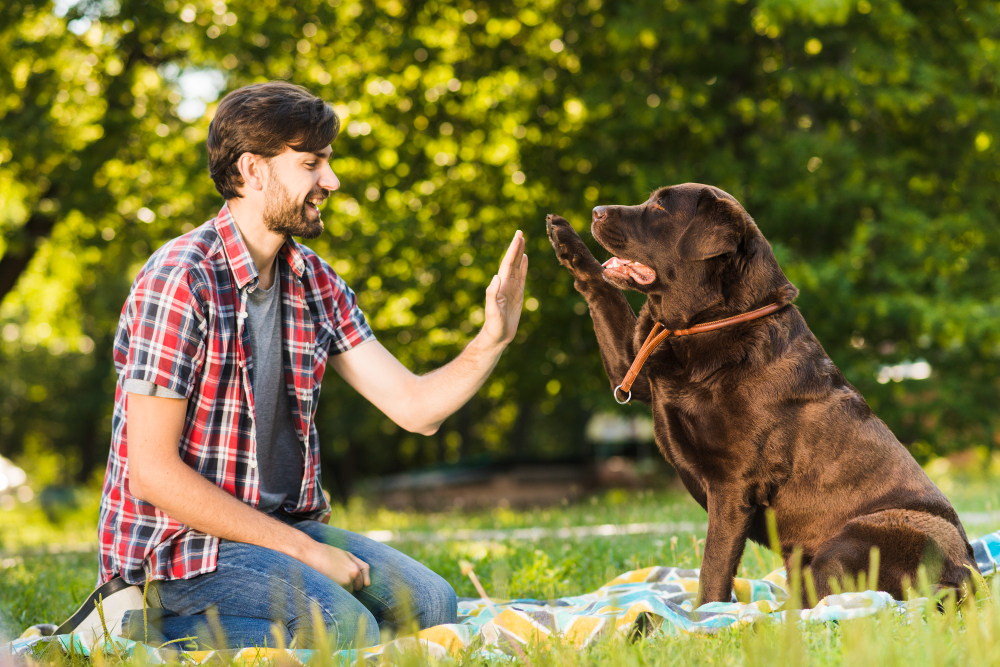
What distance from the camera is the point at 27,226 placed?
34.8ft

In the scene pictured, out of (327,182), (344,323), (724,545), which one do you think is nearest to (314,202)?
(327,182)

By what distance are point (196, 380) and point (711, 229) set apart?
6.15 feet

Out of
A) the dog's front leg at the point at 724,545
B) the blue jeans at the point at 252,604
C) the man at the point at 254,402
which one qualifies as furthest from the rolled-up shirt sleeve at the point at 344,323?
the dog's front leg at the point at 724,545

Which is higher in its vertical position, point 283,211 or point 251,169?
point 251,169

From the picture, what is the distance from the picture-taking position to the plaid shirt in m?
2.65

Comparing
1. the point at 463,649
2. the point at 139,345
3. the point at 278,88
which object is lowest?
the point at 463,649

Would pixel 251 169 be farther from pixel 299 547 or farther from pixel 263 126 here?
pixel 299 547

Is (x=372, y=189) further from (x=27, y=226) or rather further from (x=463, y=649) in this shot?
(x=463, y=649)

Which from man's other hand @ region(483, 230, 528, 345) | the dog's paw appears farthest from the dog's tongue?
man's other hand @ region(483, 230, 528, 345)

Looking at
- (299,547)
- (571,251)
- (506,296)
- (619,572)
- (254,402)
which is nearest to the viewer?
(299,547)

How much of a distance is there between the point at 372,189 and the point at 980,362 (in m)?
Answer: 7.96

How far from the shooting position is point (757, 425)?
2758 mm

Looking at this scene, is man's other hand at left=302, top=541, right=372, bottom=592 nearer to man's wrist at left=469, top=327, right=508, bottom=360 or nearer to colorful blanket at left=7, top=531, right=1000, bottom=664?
colorful blanket at left=7, top=531, right=1000, bottom=664

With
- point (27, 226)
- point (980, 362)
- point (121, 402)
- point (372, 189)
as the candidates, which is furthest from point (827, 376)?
point (27, 226)
